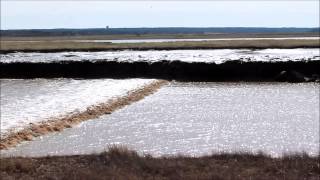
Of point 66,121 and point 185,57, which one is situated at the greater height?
point 66,121

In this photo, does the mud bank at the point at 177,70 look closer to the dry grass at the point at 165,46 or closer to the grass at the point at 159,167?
the dry grass at the point at 165,46

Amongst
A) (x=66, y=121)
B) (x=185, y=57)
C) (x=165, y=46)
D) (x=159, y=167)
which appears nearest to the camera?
(x=159, y=167)

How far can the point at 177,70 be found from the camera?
37.3m

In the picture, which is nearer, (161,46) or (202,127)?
(202,127)

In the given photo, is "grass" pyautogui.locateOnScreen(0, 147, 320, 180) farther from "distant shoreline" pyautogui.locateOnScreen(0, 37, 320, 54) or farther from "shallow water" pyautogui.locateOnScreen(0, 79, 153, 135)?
"distant shoreline" pyautogui.locateOnScreen(0, 37, 320, 54)

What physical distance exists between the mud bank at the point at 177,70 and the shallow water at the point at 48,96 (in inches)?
124

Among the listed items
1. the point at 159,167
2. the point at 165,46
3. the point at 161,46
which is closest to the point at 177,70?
the point at 161,46

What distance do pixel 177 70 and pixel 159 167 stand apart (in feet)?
89.8

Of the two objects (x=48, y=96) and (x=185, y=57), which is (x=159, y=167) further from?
(x=185, y=57)

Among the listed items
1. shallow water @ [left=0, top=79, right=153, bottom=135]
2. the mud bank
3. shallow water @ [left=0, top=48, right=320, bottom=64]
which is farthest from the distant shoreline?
shallow water @ [left=0, top=79, right=153, bottom=135]

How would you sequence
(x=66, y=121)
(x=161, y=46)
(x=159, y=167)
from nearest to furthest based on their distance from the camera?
(x=159, y=167) < (x=66, y=121) < (x=161, y=46)

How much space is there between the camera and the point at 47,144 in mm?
16094

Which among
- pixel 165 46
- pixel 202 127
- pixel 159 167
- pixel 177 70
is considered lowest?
pixel 165 46

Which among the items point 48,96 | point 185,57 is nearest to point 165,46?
point 185,57
